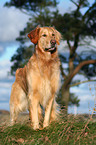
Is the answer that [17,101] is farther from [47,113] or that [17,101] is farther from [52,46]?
[52,46]

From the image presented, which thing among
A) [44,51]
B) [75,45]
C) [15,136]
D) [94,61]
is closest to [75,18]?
[75,45]

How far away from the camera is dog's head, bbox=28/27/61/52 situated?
5.89 m

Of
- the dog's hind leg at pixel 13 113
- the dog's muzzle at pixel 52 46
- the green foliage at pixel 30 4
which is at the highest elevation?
the green foliage at pixel 30 4

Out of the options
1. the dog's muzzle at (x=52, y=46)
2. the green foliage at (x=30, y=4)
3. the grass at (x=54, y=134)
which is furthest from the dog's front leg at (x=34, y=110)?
the green foliage at (x=30, y=4)

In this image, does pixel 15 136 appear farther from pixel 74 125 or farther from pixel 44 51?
pixel 44 51

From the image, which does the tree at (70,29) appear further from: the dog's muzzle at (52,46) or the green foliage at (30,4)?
the dog's muzzle at (52,46)

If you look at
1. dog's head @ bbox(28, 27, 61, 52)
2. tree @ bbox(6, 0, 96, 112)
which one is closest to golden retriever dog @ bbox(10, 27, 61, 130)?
dog's head @ bbox(28, 27, 61, 52)

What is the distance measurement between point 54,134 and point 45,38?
2459 mm

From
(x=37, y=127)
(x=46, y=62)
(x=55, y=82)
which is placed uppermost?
(x=46, y=62)

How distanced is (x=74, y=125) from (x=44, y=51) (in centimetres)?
211

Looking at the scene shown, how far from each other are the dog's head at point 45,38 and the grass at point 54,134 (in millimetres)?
2043

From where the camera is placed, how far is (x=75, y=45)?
18.1 m

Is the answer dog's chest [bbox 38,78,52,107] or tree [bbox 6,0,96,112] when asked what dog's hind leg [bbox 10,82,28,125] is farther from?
tree [bbox 6,0,96,112]

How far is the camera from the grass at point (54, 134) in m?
5.04
